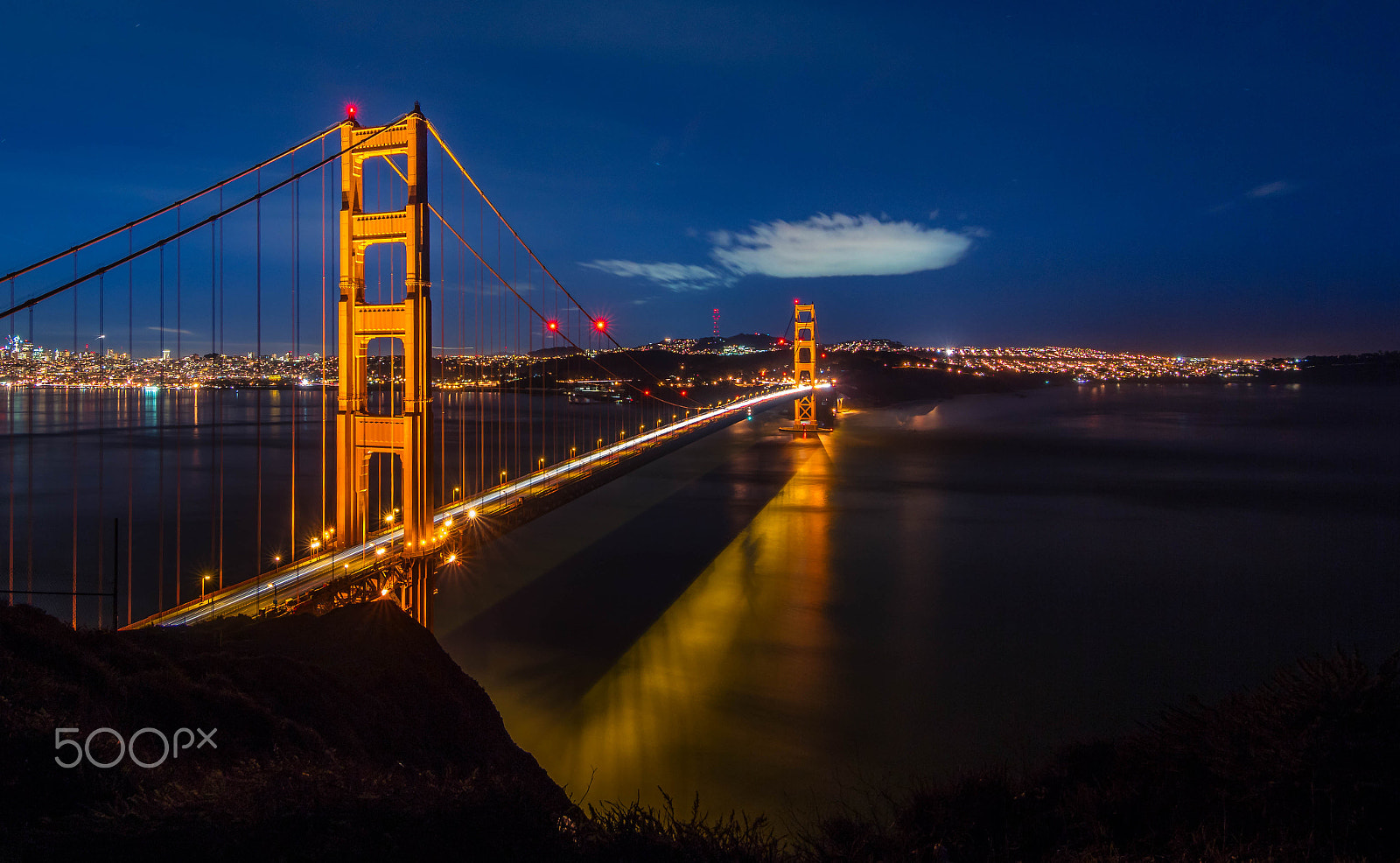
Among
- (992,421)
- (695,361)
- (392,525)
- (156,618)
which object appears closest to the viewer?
(156,618)

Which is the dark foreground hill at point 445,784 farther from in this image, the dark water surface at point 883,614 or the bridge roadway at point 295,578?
the dark water surface at point 883,614

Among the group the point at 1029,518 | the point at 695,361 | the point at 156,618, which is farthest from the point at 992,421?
the point at 156,618

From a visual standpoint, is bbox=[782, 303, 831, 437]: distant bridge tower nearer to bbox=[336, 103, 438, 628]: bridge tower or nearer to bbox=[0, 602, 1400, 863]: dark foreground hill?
bbox=[336, 103, 438, 628]: bridge tower

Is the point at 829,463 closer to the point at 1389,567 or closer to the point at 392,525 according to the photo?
the point at 1389,567

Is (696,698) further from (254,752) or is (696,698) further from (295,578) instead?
(254,752)

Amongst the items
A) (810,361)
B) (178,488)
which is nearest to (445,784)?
(178,488)
